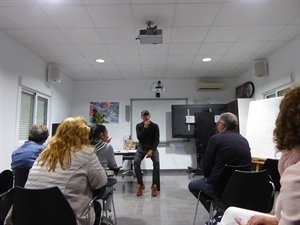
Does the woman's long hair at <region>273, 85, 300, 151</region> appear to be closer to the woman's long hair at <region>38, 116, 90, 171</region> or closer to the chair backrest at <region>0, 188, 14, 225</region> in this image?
the woman's long hair at <region>38, 116, 90, 171</region>

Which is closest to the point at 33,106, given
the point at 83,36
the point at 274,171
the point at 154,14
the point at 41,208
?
the point at 83,36

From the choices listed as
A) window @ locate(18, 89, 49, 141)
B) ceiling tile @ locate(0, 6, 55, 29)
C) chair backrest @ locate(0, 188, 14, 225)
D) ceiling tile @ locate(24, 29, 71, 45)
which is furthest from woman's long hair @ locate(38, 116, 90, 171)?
window @ locate(18, 89, 49, 141)

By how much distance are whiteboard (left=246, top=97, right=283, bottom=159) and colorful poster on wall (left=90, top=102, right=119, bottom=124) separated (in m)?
3.69

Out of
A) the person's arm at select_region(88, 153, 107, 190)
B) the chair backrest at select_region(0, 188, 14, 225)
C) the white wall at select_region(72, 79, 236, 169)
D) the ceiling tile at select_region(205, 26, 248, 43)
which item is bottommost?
the chair backrest at select_region(0, 188, 14, 225)

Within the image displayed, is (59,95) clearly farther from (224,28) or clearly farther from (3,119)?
(224,28)

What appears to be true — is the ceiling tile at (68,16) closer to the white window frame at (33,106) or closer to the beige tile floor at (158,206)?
the white window frame at (33,106)

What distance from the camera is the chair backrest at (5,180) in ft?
6.46

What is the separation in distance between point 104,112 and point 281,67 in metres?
4.56

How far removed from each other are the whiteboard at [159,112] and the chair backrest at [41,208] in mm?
5142

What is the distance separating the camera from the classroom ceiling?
2.86 metres

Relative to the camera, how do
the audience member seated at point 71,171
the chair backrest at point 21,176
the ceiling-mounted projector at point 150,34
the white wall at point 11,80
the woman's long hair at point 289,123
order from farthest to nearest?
the white wall at point 11,80 → the ceiling-mounted projector at point 150,34 → the chair backrest at point 21,176 → the audience member seated at point 71,171 → the woman's long hair at point 289,123

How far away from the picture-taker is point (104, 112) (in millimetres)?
6691

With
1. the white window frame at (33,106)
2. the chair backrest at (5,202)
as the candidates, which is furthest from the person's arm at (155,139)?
the chair backrest at (5,202)

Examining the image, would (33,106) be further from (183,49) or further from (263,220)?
(263,220)
